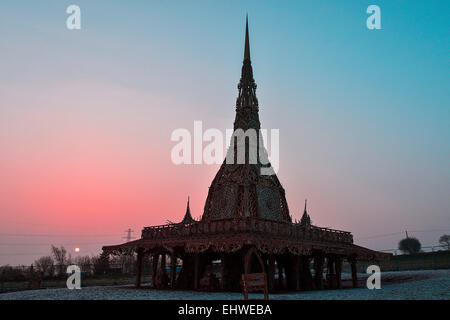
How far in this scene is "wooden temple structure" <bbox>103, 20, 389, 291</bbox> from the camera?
22.0 m

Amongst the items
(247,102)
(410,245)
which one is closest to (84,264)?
(247,102)

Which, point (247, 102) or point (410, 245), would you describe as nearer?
point (247, 102)

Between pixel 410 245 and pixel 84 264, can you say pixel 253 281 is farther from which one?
pixel 410 245

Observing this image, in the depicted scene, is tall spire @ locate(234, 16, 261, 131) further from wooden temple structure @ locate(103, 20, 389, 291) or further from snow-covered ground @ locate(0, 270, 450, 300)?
snow-covered ground @ locate(0, 270, 450, 300)

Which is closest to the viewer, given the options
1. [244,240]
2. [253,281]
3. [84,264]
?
[253,281]

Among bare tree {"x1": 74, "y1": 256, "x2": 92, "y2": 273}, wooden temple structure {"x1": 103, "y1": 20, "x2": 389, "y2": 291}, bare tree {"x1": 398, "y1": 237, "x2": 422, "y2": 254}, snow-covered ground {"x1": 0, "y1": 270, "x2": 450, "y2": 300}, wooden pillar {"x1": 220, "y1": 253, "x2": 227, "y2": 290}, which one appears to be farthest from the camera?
bare tree {"x1": 398, "y1": 237, "x2": 422, "y2": 254}

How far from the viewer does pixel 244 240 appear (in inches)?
774

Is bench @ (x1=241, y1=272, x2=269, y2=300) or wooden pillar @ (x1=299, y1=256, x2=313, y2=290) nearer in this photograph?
bench @ (x1=241, y1=272, x2=269, y2=300)

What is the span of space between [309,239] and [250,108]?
13.6 metres

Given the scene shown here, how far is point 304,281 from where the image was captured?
27.6 m

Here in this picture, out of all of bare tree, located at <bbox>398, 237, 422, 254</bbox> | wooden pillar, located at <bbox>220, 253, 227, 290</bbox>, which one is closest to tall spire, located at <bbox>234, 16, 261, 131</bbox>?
wooden pillar, located at <bbox>220, 253, 227, 290</bbox>
